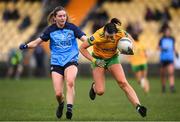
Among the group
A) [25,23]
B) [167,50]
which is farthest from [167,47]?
[25,23]

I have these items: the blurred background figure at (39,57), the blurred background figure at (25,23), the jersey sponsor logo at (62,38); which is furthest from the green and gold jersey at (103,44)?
the blurred background figure at (25,23)

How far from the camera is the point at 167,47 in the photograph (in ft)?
84.5

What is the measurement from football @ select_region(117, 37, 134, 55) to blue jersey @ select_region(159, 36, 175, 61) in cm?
1182

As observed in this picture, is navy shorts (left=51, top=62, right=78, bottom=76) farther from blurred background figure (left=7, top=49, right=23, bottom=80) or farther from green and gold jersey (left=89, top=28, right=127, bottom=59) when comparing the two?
blurred background figure (left=7, top=49, right=23, bottom=80)

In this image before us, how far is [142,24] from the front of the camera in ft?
127

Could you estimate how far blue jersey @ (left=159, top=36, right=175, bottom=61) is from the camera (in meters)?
25.6

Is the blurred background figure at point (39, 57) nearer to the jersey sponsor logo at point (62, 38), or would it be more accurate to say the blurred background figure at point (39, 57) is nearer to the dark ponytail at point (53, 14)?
the dark ponytail at point (53, 14)

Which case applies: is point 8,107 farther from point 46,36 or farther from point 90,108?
point 46,36

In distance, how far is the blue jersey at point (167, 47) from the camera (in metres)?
25.6

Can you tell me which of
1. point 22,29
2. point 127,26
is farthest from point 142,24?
point 22,29

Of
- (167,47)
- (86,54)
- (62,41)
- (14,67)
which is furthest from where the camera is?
(14,67)

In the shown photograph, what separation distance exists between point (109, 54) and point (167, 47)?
11.6 m

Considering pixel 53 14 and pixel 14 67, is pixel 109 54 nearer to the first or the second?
pixel 53 14

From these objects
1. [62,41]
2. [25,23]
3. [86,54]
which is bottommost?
[86,54]
